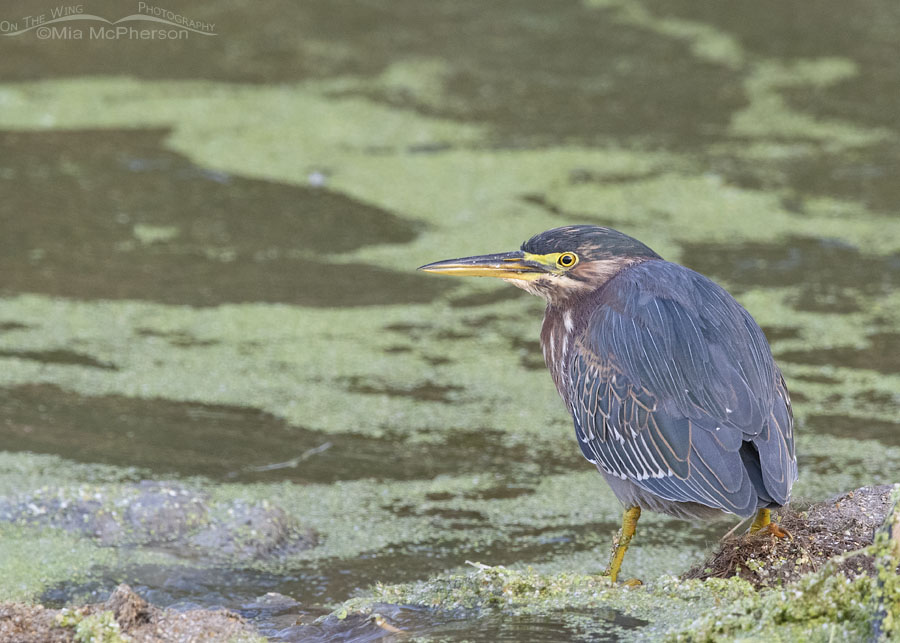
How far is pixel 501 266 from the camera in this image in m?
3.21

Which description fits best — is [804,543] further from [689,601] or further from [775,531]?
[689,601]

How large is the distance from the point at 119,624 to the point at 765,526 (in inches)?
56.4

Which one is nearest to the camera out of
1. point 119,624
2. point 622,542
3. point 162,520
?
point 119,624

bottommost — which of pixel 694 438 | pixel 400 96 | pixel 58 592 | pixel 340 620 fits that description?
pixel 58 592

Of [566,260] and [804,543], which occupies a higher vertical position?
[566,260]

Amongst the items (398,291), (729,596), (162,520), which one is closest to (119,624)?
(162,520)

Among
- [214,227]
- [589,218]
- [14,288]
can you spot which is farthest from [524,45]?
[14,288]

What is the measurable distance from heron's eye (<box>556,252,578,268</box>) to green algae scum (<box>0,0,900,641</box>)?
2.66 ft

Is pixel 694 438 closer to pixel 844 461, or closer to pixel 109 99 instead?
pixel 844 461

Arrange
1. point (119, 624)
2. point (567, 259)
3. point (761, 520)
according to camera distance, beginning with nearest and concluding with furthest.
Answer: point (119, 624), point (761, 520), point (567, 259)

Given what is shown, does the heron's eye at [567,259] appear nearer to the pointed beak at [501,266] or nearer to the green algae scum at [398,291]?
the pointed beak at [501,266]

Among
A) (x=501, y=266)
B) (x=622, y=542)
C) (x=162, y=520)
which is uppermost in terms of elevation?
(x=501, y=266)

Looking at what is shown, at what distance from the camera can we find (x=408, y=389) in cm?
433

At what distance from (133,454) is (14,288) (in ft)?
5.26
